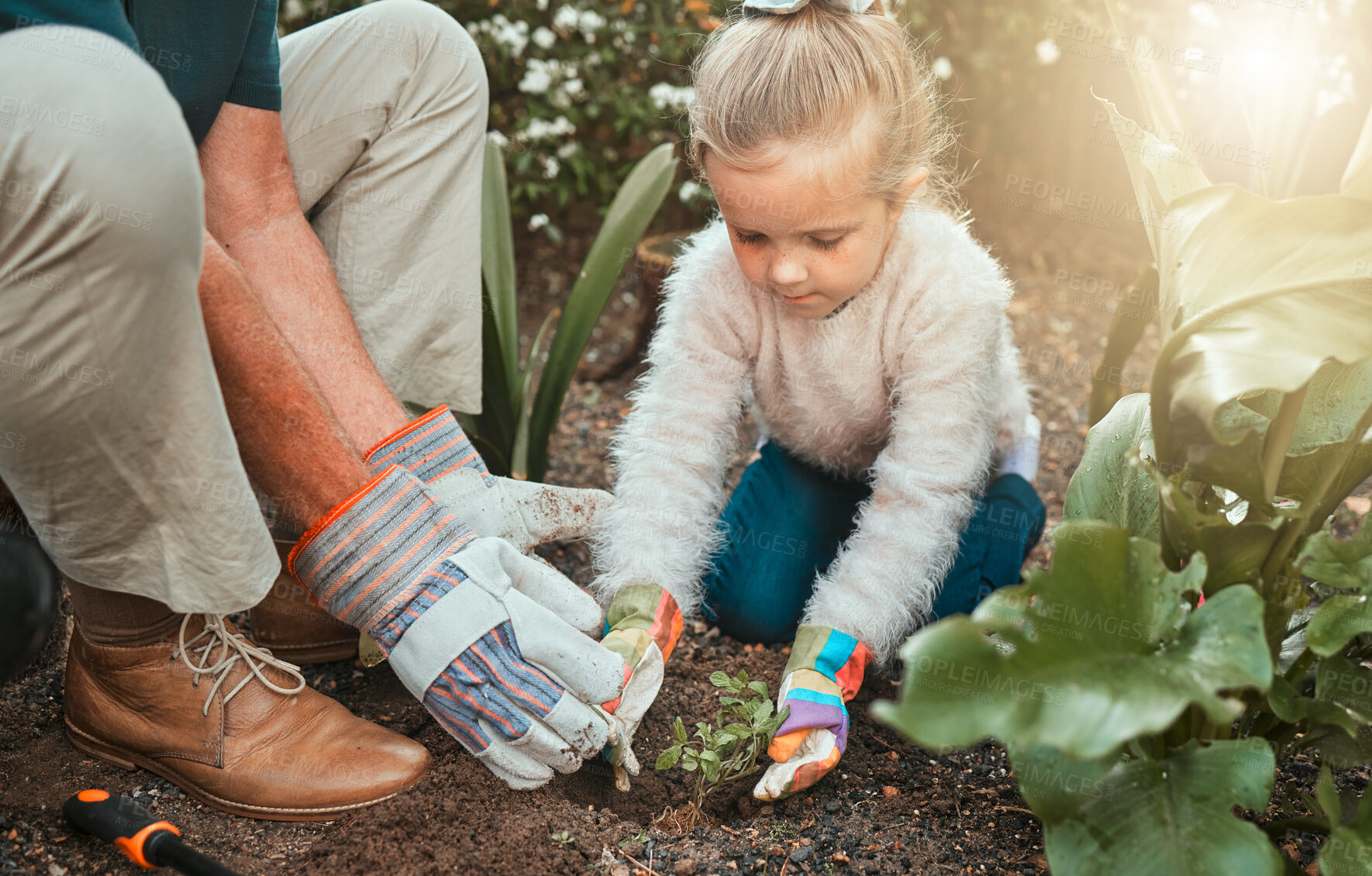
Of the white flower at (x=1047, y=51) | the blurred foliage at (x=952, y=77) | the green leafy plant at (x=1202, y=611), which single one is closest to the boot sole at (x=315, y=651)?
the green leafy plant at (x=1202, y=611)

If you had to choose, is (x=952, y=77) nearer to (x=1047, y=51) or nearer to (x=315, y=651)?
(x=1047, y=51)

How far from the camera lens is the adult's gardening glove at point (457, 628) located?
1069 millimetres

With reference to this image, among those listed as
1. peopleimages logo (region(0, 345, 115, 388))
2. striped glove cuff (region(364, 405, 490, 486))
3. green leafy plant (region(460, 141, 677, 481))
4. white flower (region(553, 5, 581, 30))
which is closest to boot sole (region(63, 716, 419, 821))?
striped glove cuff (region(364, 405, 490, 486))

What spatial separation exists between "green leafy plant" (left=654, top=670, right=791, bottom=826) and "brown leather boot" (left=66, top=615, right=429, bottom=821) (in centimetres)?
31

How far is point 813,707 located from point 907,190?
2.34 ft

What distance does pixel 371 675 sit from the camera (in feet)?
4.78

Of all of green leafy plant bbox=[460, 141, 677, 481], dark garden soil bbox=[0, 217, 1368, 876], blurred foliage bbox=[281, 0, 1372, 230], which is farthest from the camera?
blurred foliage bbox=[281, 0, 1372, 230]

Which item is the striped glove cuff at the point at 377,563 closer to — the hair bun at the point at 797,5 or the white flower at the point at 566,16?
the hair bun at the point at 797,5

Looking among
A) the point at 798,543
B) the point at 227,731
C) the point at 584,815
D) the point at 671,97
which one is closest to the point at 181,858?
the point at 227,731

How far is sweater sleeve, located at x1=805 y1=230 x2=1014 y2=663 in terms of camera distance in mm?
1354

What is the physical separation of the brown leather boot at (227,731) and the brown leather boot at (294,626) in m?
0.23

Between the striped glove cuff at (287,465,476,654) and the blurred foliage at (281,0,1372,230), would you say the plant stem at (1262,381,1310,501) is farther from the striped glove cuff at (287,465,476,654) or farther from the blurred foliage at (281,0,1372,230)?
the blurred foliage at (281,0,1372,230)

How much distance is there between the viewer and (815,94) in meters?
1.27

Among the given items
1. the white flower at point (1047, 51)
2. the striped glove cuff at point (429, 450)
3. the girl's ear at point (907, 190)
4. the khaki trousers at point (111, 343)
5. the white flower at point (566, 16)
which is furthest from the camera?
the white flower at point (1047, 51)
